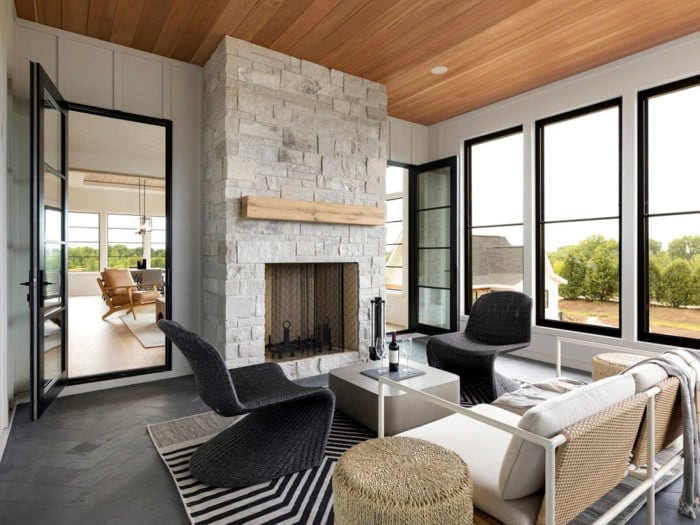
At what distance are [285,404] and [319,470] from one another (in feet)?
1.27

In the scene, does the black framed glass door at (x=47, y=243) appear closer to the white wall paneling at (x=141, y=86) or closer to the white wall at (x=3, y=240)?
the white wall at (x=3, y=240)

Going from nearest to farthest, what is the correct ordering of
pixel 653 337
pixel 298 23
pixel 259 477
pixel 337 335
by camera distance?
1. pixel 259 477
2. pixel 298 23
3. pixel 653 337
4. pixel 337 335

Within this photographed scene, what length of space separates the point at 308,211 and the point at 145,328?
3363 mm

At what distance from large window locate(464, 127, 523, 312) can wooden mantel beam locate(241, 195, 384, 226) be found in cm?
165

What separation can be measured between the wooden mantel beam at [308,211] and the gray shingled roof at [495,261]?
1647 mm

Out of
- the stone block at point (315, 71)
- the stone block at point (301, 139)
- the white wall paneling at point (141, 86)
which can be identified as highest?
the stone block at point (315, 71)

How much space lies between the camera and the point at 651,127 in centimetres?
382

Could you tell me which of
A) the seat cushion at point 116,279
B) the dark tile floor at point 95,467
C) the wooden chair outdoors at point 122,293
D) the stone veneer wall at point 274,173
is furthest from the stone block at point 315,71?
the seat cushion at point 116,279

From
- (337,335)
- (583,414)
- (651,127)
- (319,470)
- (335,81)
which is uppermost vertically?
(335,81)

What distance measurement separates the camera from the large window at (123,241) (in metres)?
8.87

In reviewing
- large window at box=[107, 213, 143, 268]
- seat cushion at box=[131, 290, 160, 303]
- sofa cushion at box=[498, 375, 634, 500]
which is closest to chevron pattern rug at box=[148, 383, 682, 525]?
sofa cushion at box=[498, 375, 634, 500]

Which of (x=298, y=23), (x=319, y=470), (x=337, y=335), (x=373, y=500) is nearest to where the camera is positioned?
(x=373, y=500)

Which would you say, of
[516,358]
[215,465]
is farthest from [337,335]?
[215,465]

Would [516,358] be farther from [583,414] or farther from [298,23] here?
[298,23]
